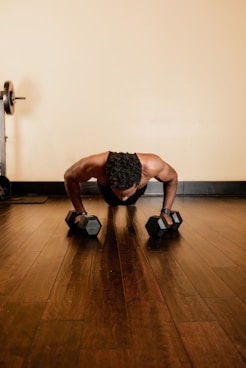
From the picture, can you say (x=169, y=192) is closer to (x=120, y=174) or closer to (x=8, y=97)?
(x=120, y=174)

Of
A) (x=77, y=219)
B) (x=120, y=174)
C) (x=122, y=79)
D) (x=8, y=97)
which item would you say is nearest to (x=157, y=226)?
(x=120, y=174)

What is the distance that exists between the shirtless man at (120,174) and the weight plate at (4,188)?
153cm

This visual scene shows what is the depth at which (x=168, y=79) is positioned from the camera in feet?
12.5

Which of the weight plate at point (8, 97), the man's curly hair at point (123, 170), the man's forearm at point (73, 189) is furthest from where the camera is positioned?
the weight plate at point (8, 97)

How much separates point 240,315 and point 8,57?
12.0ft

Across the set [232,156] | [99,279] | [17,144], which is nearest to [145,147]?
[232,156]

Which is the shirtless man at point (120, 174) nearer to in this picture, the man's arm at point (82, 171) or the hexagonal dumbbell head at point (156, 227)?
the man's arm at point (82, 171)

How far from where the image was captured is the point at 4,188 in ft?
10.9

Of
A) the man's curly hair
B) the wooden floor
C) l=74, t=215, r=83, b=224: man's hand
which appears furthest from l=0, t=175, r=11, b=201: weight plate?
the man's curly hair

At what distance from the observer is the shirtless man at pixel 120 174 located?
1.72 meters

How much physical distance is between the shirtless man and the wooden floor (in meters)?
0.25

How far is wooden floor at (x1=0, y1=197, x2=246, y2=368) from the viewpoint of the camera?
0.76 meters

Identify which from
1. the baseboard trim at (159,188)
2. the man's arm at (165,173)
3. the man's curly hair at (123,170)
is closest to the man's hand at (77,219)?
the man's curly hair at (123,170)

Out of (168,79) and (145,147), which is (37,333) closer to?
(145,147)
